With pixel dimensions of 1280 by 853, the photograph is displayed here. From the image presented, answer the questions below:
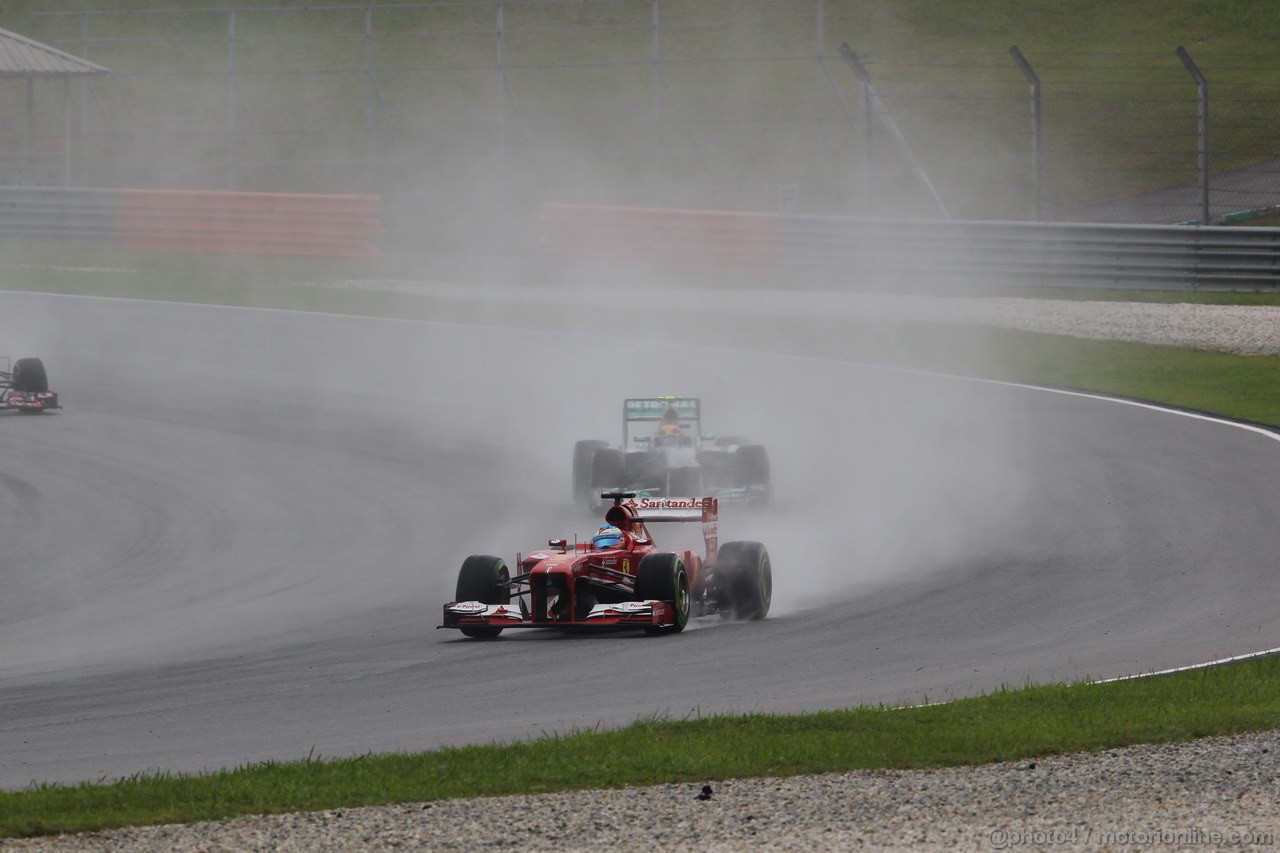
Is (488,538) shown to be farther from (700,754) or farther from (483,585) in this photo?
(700,754)

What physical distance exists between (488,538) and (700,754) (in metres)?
7.67

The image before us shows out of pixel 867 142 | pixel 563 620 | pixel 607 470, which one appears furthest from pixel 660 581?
pixel 867 142

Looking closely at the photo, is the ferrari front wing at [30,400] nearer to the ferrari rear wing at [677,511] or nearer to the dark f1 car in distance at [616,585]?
the ferrari rear wing at [677,511]

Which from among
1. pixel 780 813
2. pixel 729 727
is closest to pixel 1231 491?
pixel 729 727

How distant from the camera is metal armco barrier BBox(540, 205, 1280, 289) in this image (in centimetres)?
2941

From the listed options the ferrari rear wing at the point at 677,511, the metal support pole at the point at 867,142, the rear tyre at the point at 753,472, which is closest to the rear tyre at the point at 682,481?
the rear tyre at the point at 753,472

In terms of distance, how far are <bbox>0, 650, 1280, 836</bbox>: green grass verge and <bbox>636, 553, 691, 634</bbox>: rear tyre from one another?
8.99 feet

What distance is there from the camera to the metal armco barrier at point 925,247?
29.4 meters

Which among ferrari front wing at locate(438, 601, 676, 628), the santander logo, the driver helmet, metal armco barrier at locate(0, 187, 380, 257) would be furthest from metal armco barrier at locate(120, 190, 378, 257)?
ferrari front wing at locate(438, 601, 676, 628)

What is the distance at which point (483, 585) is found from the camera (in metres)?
12.4

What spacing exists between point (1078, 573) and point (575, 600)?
14.3 feet

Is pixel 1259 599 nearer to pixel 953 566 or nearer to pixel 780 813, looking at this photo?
pixel 953 566

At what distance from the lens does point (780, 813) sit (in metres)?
7.68

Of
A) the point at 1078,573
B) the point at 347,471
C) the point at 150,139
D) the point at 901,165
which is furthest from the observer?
the point at 150,139
